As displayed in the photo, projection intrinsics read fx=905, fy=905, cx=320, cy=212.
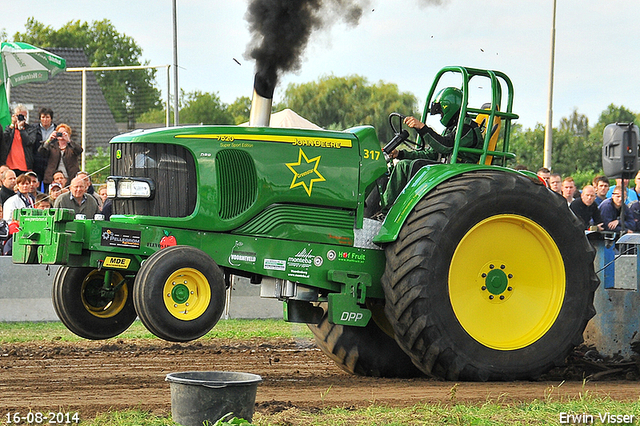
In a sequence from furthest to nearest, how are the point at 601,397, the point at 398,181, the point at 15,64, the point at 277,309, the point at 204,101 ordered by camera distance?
the point at 204,101
the point at 15,64
the point at 277,309
the point at 398,181
the point at 601,397

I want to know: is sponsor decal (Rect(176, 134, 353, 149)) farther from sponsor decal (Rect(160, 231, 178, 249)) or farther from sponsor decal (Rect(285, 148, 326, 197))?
sponsor decal (Rect(160, 231, 178, 249))

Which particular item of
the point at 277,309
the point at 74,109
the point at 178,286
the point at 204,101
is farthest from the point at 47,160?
the point at 204,101

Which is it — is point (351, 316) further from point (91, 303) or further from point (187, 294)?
point (91, 303)

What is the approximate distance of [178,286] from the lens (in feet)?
20.8

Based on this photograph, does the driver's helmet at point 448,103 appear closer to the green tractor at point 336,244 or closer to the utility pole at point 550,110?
the green tractor at point 336,244

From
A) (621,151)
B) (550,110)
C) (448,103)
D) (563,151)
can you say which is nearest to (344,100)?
(563,151)

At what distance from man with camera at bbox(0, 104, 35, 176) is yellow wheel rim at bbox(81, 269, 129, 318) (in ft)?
23.9

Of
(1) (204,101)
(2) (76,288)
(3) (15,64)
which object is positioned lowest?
(2) (76,288)

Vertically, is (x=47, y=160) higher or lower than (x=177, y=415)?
higher

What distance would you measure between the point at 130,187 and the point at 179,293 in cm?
103

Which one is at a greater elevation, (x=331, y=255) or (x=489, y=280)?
(x=331, y=255)

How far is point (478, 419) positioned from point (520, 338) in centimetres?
225

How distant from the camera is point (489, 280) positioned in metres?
7.27

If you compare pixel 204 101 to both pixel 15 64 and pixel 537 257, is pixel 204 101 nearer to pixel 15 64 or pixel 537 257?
pixel 15 64
